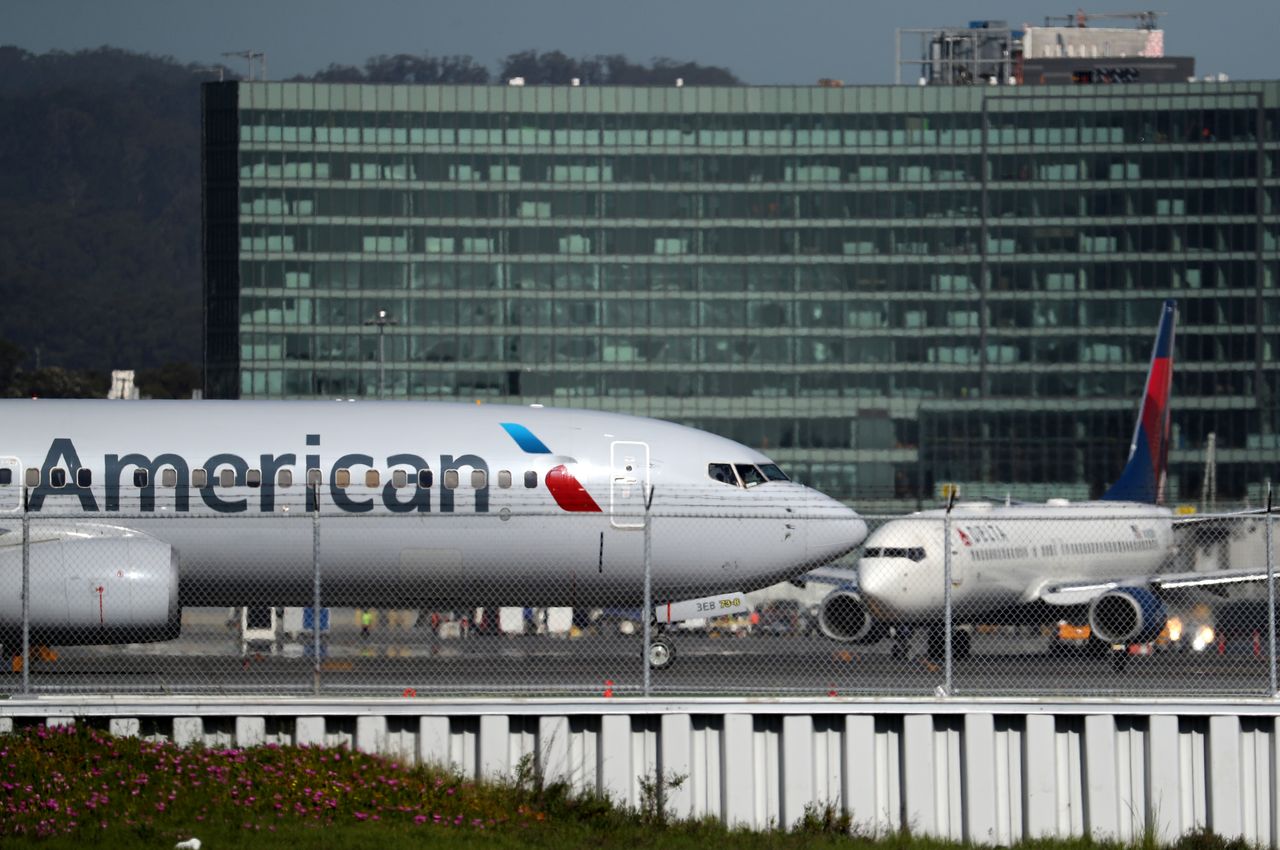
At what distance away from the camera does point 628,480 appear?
2827 centimetres

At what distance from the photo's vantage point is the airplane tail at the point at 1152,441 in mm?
55500

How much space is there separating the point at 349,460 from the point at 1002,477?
86213 mm

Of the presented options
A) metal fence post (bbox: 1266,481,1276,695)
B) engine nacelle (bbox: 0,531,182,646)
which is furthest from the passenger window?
metal fence post (bbox: 1266,481,1276,695)

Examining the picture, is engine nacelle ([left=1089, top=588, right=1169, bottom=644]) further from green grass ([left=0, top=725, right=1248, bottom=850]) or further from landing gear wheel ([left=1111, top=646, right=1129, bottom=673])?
green grass ([left=0, top=725, right=1248, bottom=850])

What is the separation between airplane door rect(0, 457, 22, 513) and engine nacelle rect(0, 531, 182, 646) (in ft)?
4.66

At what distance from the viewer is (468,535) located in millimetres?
27344

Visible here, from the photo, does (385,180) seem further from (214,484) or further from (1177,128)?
(214,484)

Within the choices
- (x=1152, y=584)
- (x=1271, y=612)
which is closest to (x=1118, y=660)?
(x=1152, y=584)

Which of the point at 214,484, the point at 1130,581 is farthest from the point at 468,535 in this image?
the point at 1130,581

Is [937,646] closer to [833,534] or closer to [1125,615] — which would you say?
[833,534]

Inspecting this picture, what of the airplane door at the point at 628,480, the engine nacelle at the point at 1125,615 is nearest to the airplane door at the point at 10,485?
the airplane door at the point at 628,480

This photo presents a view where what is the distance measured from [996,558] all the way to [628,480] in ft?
37.7

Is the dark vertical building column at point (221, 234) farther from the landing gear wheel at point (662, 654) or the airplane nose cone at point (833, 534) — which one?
the landing gear wheel at point (662, 654)

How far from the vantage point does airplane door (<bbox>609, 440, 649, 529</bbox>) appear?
28016 millimetres
